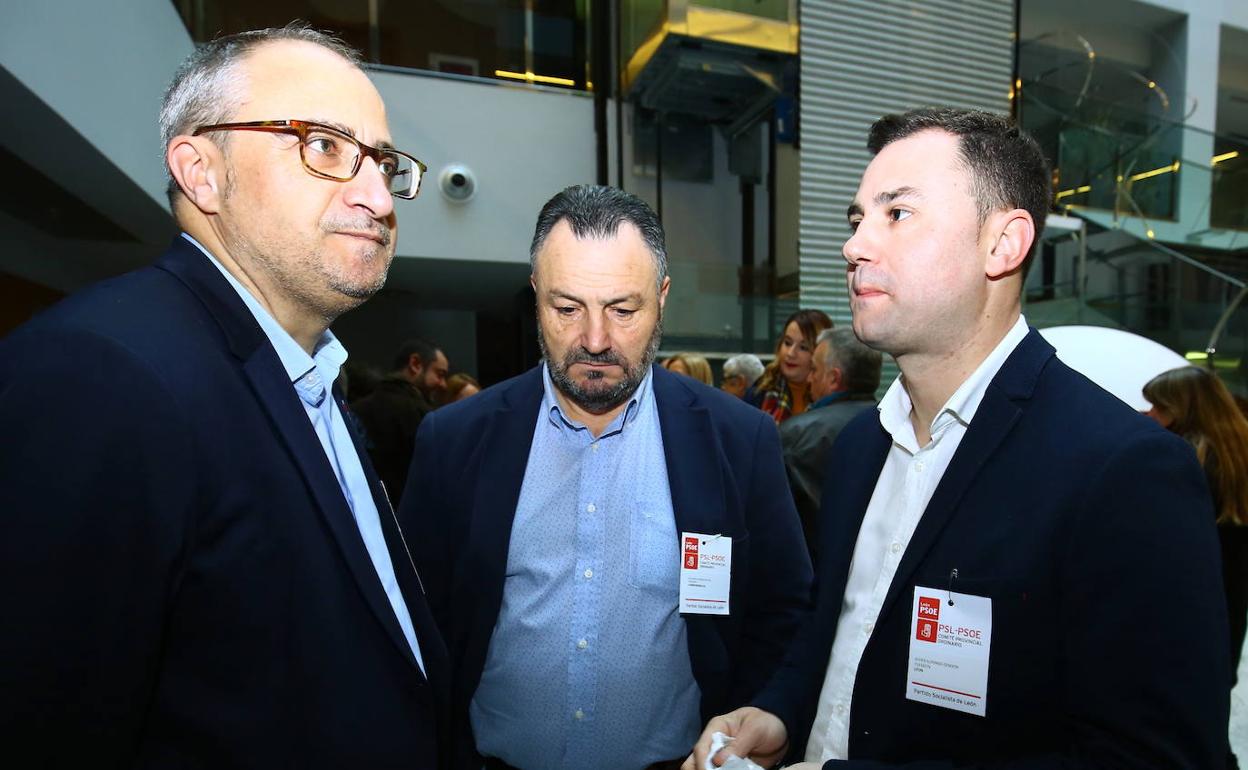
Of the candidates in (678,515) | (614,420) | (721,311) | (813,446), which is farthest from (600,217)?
(721,311)

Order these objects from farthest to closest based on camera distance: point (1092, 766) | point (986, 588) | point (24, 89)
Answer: point (24, 89)
point (986, 588)
point (1092, 766)

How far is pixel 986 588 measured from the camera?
90 centimetres

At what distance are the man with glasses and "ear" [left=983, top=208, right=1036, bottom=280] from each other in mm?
913

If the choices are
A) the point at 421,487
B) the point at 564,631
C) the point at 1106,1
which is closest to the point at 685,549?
the point at 564,631

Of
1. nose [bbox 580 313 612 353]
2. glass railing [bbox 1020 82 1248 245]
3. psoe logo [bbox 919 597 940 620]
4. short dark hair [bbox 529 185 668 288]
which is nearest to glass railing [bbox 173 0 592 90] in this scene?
glass railing [bbox 1020 82 1248 245]

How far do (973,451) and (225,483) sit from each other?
0.94 meters

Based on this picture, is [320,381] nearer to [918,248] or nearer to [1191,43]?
[918,248]

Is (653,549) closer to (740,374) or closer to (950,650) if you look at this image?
(950,650)

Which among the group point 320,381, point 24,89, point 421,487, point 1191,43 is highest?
point 1191,43

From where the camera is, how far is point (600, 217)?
155cm

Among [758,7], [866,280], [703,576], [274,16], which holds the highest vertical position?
[274,16]

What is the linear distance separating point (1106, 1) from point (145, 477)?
10.6 m

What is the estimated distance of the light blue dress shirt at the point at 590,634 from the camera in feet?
4.69

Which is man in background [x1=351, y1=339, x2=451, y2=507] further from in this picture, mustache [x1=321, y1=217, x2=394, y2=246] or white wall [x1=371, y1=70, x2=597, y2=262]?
white wall [x1=371, y1=70, x2=597, y2=262]
